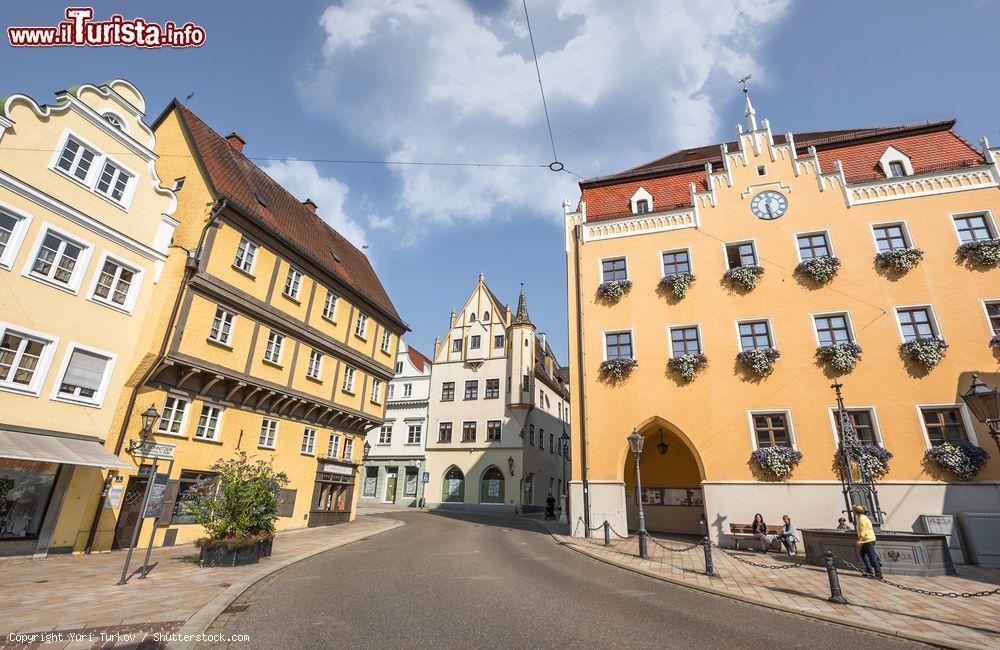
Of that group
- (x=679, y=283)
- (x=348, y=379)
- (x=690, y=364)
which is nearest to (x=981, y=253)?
(x=679, y=283)

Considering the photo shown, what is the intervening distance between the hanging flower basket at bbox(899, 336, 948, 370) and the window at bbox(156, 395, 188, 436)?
26367 millimetres

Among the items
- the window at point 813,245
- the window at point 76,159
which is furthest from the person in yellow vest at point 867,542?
the window at point 76,159

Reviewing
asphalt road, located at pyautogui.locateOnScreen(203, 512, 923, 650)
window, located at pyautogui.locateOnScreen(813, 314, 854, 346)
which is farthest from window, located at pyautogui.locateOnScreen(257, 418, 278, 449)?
window, located at pyautogui.locateOnScreen(813, 314, 854, 346)

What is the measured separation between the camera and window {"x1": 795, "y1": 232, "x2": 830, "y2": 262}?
19.8 metres

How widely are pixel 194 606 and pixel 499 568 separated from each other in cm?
683

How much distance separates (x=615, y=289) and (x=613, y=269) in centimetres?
145

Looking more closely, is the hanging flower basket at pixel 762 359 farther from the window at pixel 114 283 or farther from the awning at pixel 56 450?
the window at pixel 114 283

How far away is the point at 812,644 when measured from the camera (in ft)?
22.3

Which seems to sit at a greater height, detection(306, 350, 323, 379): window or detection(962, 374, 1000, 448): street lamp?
detection(306, 350, 323, 379): window

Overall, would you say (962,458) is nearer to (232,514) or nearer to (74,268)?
(232,514)

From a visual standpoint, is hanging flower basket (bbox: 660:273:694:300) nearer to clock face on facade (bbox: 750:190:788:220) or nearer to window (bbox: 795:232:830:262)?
clock face on facade (bbox: 750:190:788:220)

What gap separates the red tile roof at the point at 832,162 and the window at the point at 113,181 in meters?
19.2

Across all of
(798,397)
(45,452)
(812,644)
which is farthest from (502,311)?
(812,644)

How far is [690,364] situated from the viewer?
1917 centimetres
